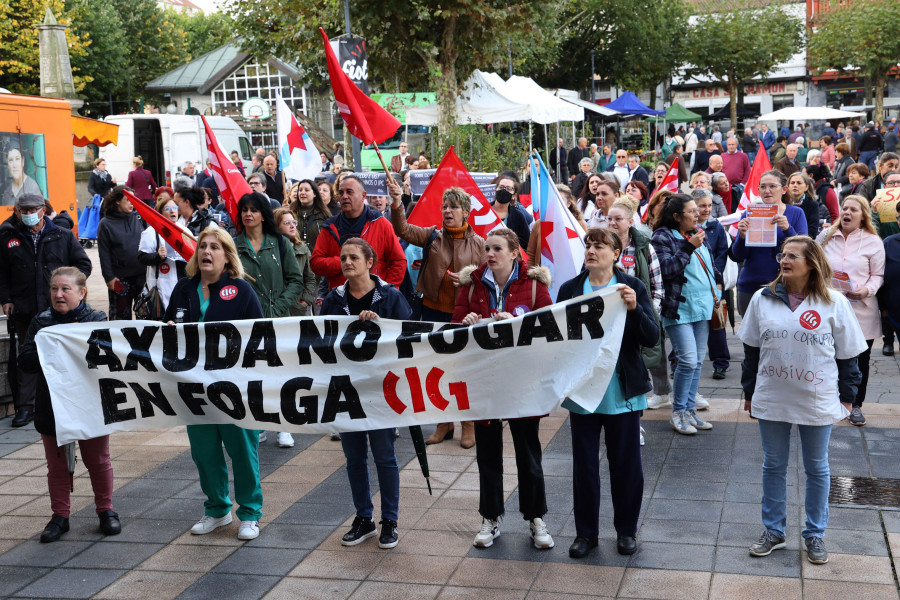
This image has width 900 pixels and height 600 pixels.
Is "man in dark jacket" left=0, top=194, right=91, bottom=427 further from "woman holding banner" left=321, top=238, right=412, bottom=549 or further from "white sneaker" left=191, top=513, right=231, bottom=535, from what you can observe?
"woman holding banner" left=321, top=238, right=412, bottom=549

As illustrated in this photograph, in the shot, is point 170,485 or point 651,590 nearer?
point 651,590

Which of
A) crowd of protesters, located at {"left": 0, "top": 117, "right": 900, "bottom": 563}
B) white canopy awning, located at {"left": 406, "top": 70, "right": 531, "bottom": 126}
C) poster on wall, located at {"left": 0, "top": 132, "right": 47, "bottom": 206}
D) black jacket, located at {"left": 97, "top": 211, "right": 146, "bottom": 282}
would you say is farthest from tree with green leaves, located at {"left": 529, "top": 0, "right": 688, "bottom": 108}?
black jacket, located at {"left": 97, "top": 211, "right": 146, "bottom": 282}

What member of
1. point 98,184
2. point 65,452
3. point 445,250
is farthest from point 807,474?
point 98,184

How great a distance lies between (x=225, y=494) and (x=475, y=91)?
59.0 feet

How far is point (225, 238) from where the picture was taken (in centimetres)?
603

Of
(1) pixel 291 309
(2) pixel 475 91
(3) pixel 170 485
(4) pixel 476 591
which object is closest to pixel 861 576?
(4) pixel 476 591

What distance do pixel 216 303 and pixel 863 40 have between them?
1913 inches

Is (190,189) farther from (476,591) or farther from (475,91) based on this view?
(475,91)

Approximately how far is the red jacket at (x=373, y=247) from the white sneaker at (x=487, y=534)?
2472 millimetres

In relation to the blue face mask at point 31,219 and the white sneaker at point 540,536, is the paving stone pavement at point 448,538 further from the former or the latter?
the blue face mask at point 31,219

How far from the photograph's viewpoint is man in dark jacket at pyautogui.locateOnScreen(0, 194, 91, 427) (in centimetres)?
880

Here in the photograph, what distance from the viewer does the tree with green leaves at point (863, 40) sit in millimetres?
47688

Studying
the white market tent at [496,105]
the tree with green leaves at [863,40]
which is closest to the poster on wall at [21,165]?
the white market tent at [496,105]

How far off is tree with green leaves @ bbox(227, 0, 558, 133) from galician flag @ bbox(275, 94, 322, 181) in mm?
8958
